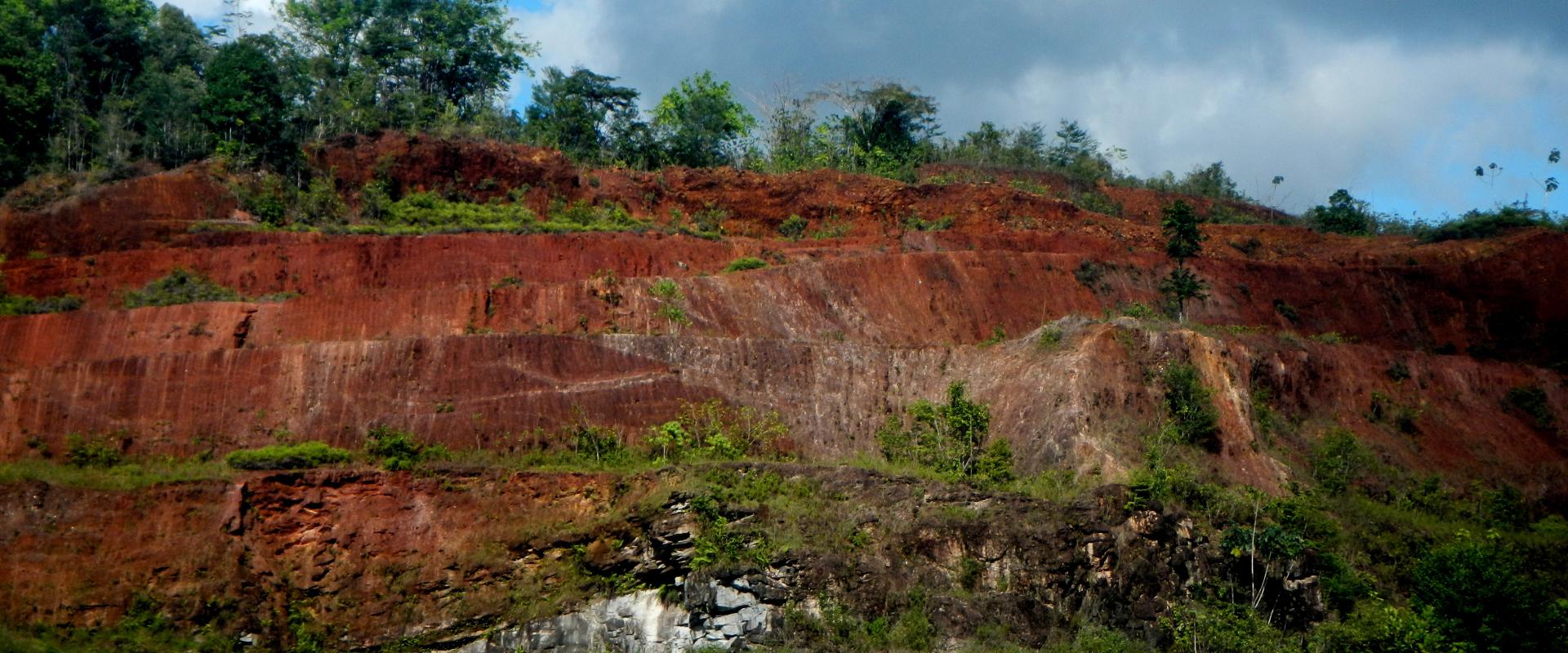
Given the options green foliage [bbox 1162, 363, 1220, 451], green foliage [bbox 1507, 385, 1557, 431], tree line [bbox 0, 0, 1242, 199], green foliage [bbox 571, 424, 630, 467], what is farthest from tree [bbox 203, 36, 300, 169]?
green foliage [bbox 1507, 385, 1557, 431]

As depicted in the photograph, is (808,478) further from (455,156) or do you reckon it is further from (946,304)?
(455,156)

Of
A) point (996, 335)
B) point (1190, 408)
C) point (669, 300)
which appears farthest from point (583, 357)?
point (1190, 408)

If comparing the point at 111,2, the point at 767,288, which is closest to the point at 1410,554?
the point at 767,288

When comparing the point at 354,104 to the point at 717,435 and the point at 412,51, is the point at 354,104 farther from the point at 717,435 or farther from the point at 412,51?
the point at 717,435

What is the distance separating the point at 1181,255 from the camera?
43.2 meters

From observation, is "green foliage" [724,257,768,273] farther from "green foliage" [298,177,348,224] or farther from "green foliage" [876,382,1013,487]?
"green foliage" [298,177,348,224]

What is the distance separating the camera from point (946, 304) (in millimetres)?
41031

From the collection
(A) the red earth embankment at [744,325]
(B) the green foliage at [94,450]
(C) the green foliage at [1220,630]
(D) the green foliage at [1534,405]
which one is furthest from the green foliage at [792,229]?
(B) the green foliage at [94,450]

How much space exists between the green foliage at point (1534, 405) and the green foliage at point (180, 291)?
29.9 metres

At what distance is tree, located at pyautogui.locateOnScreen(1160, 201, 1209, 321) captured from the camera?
1660 inches

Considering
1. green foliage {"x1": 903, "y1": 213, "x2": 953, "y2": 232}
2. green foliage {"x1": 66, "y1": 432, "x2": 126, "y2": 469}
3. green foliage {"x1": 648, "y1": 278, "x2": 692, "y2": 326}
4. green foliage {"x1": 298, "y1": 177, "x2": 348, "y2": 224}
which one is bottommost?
green foliage {"x1": 66, "y1": 432, "x2": 126, "y2": 469}

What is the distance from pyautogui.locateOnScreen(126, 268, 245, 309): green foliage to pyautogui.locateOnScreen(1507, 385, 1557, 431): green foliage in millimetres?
29917

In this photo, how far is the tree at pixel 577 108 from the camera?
52625 mm

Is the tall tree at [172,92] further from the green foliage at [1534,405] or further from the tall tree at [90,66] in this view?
the green foliage at [1534,405]
